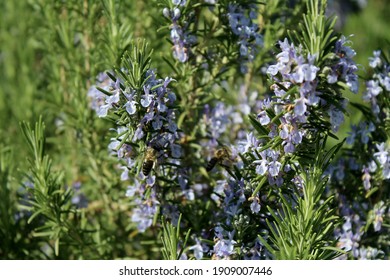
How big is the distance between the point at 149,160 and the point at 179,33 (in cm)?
37

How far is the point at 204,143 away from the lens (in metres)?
1.79

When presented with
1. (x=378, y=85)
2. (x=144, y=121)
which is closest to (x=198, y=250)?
(x=144, y=121)

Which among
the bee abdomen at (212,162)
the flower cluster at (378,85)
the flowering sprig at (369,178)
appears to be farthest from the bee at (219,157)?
the flower cluster at (378,85)

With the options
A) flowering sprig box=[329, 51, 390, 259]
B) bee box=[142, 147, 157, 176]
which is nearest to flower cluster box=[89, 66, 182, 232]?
bee box=[142, 147, 157, 176]

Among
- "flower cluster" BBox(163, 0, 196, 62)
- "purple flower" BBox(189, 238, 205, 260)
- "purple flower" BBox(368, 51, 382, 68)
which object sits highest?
"flower cluster" BBox(163, 0, 196, 62)

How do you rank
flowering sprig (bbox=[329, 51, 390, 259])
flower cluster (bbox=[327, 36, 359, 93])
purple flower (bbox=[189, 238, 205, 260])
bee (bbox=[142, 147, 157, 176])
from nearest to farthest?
→ 1. flower cluster (bbox=[327, 36, 359, 93])
2. bee (bbox=[142, 147, 157, 176])
3. purple flower (bbox=[189, 238, 205, 260])
4. flowering sprig (bbox=[329, 51, 390, 259])

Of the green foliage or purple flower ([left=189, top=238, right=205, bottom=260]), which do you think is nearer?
the green foliage

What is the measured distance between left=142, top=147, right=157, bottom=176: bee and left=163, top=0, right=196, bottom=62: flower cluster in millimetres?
297

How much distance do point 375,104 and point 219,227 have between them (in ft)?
1.83

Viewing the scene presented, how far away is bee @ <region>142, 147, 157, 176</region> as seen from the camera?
131cm

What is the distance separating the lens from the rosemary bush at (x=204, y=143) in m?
1.24

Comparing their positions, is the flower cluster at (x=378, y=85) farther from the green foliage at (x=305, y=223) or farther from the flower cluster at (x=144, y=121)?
the flower cluster at (x=144, y=121)

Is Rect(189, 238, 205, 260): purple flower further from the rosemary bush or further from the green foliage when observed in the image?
the green foliage

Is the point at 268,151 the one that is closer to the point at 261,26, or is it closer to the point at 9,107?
the point at 261,26
